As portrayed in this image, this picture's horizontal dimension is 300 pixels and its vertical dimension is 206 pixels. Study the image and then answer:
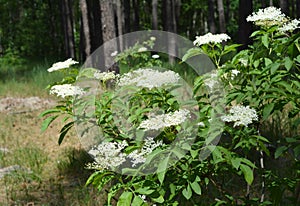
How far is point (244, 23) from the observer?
10.5 m

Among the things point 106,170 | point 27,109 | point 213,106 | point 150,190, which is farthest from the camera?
point 27,109

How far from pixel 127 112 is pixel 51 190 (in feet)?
8.76

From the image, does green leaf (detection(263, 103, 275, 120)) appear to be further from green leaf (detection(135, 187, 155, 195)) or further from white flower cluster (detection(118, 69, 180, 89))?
green leaf (detection(135, 187, 155, 195))

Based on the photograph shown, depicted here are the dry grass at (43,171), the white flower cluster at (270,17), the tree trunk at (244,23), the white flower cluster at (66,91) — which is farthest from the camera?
the tree trunk at (244,23)

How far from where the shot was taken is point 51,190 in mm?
4707

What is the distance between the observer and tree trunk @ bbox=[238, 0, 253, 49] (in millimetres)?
10266

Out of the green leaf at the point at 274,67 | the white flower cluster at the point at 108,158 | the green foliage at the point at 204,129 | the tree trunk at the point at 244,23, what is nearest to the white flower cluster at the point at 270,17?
the green foliage at the point at 204,129

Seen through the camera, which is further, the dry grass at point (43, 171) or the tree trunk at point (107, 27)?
the tree trunk at point (107, 27)

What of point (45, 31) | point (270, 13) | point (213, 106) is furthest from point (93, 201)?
point (45, 31)

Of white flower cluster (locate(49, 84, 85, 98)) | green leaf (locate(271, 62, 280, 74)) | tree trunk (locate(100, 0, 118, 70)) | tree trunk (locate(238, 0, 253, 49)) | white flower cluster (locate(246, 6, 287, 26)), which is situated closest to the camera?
green leaf (locate(271, 62, 280, 74))

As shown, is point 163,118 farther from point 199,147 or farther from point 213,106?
point 213,106

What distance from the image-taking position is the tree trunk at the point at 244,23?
10266 millimetres

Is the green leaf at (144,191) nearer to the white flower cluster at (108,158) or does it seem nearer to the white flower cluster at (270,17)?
the white flower cluster at (108,158)

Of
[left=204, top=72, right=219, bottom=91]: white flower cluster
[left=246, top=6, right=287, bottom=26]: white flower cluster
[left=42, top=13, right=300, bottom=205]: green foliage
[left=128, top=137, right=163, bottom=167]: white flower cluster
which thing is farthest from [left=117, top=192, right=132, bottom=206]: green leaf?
[left=246, top=6, right=287, bottom=26]: white flower cluster
